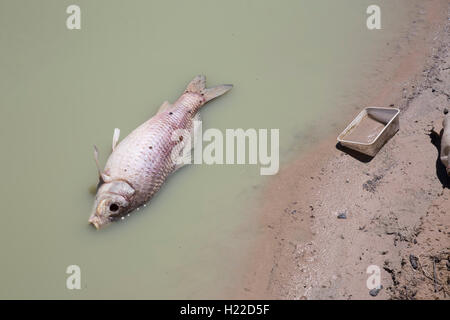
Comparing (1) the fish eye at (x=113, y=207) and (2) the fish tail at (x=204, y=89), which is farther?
(2) the fish tail at (x=204, y=89)

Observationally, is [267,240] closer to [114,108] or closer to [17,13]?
[114,108]

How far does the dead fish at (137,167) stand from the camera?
475 centimetres

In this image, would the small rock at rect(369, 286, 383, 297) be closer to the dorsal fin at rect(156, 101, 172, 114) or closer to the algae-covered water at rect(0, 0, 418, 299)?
the algae-covered water at rect(0, 0, 418, 299)

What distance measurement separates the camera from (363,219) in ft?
15.3

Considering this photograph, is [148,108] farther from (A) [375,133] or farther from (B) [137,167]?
(A) [375,133]

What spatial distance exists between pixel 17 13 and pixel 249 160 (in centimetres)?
447

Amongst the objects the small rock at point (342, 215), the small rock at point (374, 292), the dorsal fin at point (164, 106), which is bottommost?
the small rock at point (374, 292)

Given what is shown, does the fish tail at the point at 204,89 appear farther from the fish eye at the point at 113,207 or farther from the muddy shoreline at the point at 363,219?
the fish eye at the point at 113,207

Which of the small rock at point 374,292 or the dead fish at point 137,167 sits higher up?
the dead fish at point 137,167

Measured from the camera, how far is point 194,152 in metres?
5.46

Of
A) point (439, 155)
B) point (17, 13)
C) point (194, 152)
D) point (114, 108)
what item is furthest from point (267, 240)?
point (17, 13)

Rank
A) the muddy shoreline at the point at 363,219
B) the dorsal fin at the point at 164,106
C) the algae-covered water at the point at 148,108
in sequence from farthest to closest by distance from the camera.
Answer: the dorsal fin at the point at 164,106 < the algae-covered water at the point at 148,108 < the muddy shoreline at the point at 363,219

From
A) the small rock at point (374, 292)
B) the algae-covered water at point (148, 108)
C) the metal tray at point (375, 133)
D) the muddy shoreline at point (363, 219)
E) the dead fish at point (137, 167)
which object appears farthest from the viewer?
the metal tray at point (375, 133)

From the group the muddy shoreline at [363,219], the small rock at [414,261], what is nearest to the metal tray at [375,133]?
the muddy shoreline at [363,219]
